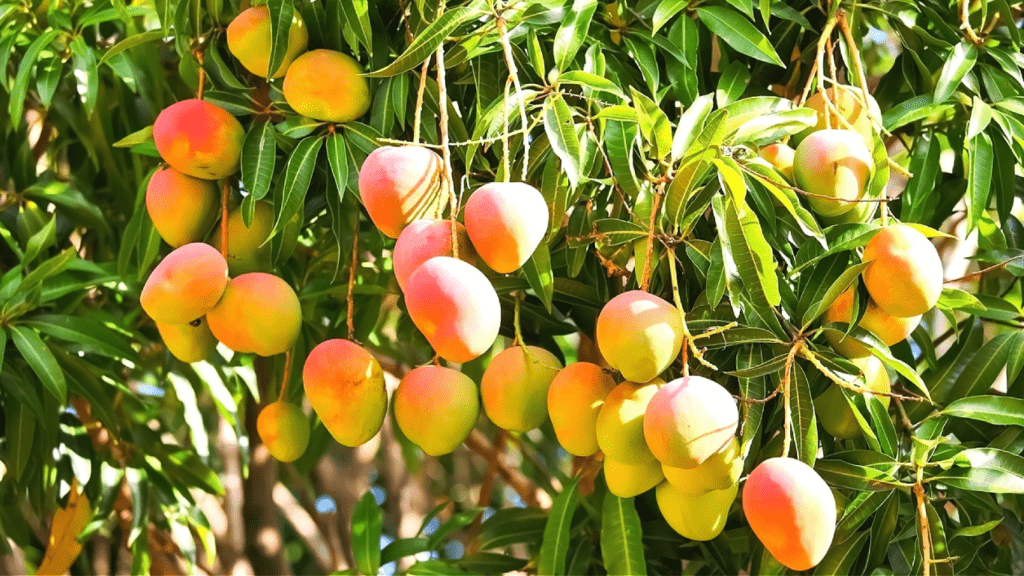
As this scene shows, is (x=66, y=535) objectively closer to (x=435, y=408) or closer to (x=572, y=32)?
(x=435, y=408)

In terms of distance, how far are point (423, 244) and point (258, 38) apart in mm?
308

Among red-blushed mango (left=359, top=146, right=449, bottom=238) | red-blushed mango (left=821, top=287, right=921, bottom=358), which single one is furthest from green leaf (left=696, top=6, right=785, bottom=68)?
red-blushed mango (left=359, top=146, right=449, bottom=238)

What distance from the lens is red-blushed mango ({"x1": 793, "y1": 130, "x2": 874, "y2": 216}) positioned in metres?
0.79

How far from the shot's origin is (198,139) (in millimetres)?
890

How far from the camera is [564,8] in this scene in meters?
0.86

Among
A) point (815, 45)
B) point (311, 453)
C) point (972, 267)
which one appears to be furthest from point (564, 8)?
point (972, 267)

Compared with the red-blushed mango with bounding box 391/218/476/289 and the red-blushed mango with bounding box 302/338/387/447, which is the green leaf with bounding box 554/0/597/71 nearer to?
the red-blushed mango with bounding box 391/218/476/289

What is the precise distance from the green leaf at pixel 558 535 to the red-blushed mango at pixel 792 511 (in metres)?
0.40

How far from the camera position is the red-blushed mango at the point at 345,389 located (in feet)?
2.75

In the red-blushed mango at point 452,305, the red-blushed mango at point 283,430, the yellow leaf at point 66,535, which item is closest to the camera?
the red-blushed mango at point 452,305

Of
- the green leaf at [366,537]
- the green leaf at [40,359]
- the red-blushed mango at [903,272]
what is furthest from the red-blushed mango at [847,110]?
the green leaf at [40,359]

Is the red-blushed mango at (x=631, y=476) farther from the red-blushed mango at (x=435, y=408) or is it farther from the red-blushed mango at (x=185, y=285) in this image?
the red-blushed mango at (x=185, y=285)

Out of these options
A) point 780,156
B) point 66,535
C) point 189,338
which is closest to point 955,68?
point 780,156

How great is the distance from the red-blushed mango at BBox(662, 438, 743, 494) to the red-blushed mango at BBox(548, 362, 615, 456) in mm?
66
